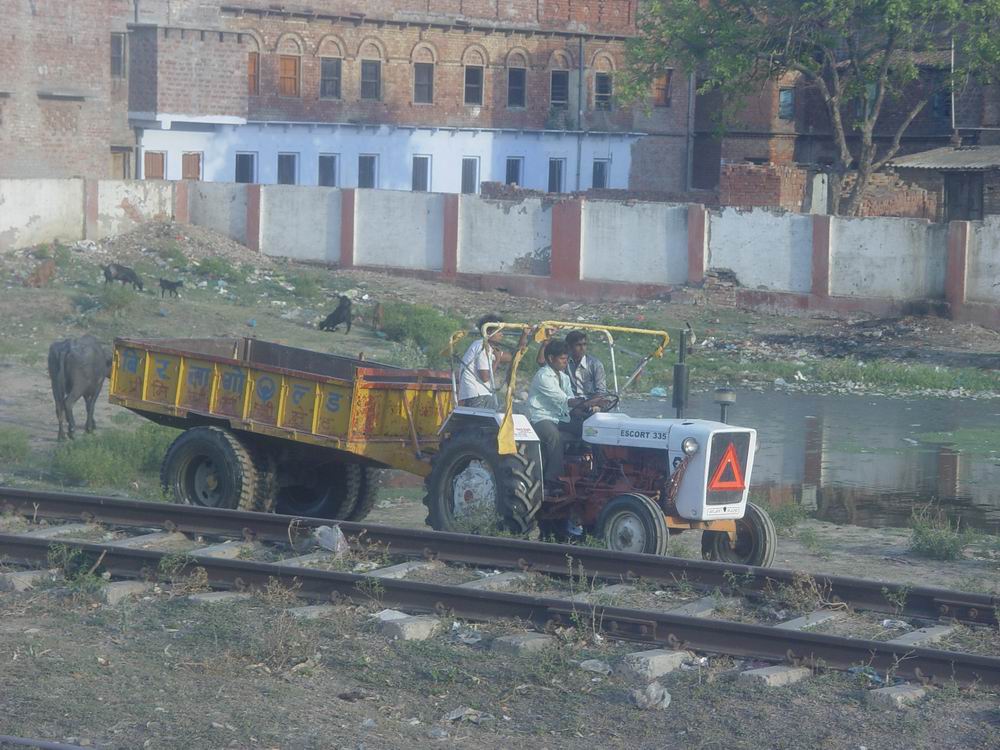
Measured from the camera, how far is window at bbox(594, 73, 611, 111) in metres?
58.3

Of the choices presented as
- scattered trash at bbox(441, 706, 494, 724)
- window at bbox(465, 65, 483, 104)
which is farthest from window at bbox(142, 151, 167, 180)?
scattered trash at bbox(441, 706, 494, 724)

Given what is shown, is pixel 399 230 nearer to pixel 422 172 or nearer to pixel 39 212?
pixel 39 212

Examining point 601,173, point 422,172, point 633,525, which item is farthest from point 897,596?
point 601,173

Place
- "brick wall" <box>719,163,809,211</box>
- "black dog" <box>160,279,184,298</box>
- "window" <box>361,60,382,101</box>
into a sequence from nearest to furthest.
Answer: "black dog" <box>160,279,184,298</box> → "brick wall" <box>719,163,809,211</box> → "window" <box>361,60,382,101</box>

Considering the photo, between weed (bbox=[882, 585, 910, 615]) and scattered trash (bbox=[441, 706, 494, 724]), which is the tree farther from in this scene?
scattered trash (bbox=[441, 706, 494, 724])

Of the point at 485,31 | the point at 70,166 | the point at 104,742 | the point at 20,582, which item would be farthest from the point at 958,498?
the point at 485,31

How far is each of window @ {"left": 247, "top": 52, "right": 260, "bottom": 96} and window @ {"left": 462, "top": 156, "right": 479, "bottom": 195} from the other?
8028 mm

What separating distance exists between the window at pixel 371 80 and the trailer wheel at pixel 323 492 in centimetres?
4132

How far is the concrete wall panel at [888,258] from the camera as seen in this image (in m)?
31.9

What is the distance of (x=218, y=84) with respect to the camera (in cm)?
4944

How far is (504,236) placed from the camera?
38.0m

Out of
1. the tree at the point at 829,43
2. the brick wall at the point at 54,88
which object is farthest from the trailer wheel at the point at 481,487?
the brick wall at the point at 54,88

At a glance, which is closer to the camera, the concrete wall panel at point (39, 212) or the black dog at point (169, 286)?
the black dog at point (169, 286)

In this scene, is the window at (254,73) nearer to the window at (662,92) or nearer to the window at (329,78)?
the window at (329,78)
